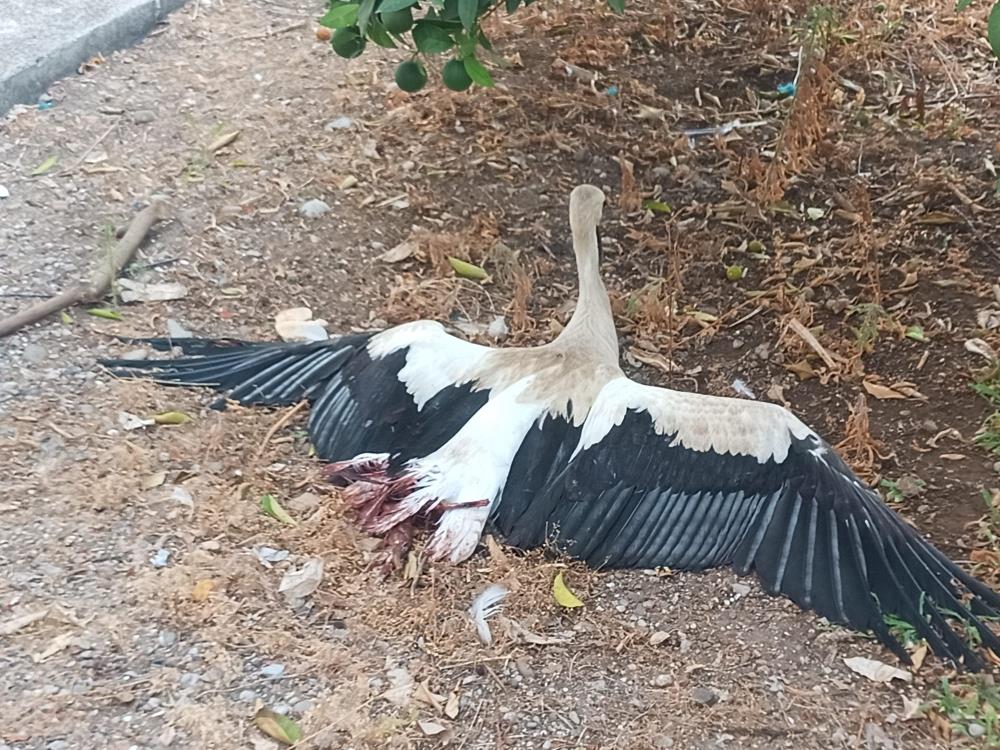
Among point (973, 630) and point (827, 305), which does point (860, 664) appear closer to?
point (973, 630)

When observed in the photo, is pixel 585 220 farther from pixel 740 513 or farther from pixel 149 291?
pixel 149 291

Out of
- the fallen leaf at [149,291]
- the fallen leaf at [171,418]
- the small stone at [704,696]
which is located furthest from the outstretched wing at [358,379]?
the small stone at [704,696]

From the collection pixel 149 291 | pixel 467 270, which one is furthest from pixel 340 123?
Answer: pixel 149 291

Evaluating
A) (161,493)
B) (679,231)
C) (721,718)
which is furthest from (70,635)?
(679,231)

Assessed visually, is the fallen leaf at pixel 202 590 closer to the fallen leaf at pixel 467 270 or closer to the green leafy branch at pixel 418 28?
the green leafy branch at pixel 418 28

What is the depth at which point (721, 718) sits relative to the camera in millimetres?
2316

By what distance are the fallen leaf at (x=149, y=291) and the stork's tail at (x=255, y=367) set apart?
0.33m

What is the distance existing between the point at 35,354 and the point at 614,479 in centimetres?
174

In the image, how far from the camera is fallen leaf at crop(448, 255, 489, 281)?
3688 millimetres

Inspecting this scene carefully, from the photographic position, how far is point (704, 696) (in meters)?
Answer: 2.37

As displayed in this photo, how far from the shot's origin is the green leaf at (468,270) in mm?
3688

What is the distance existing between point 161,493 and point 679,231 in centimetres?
200

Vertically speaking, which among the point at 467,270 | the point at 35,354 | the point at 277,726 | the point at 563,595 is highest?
the point at 467,270

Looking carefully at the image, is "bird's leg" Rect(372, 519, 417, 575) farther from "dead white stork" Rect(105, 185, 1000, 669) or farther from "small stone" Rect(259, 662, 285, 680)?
"small stone" Rect(259, 662, 285, 680)
